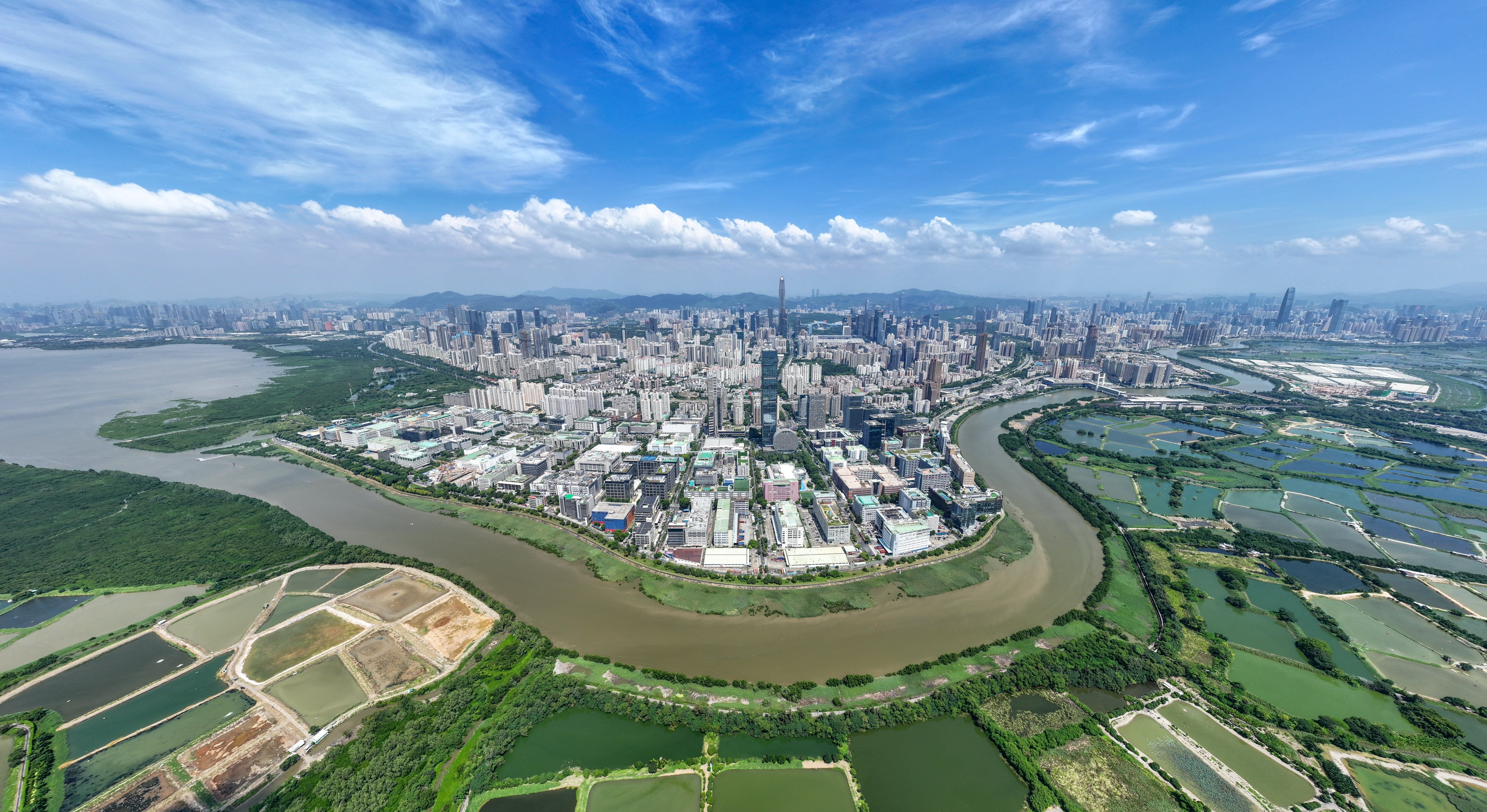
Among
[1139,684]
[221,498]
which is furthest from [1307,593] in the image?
[221,498]

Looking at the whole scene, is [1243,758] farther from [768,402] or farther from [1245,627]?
[768,402]

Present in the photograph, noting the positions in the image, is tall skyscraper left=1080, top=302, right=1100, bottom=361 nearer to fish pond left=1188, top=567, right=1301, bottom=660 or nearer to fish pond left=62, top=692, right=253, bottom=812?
fish pond left=1188, top=567, right=1301, bottom=660

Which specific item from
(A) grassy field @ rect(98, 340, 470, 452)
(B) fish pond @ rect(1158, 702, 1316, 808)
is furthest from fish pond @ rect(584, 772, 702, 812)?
(A) grassy field @ rect(98, 340, 470, 452)

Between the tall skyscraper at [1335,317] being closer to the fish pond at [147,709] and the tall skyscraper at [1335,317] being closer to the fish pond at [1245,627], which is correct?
the fish pond at [1245,627]

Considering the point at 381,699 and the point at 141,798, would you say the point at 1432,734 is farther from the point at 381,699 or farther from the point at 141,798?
the point at 141,798

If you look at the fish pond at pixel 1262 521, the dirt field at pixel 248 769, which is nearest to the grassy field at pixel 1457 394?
the fish pond at pixel 1262 521

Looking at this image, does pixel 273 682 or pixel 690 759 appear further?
pixel 273 682
